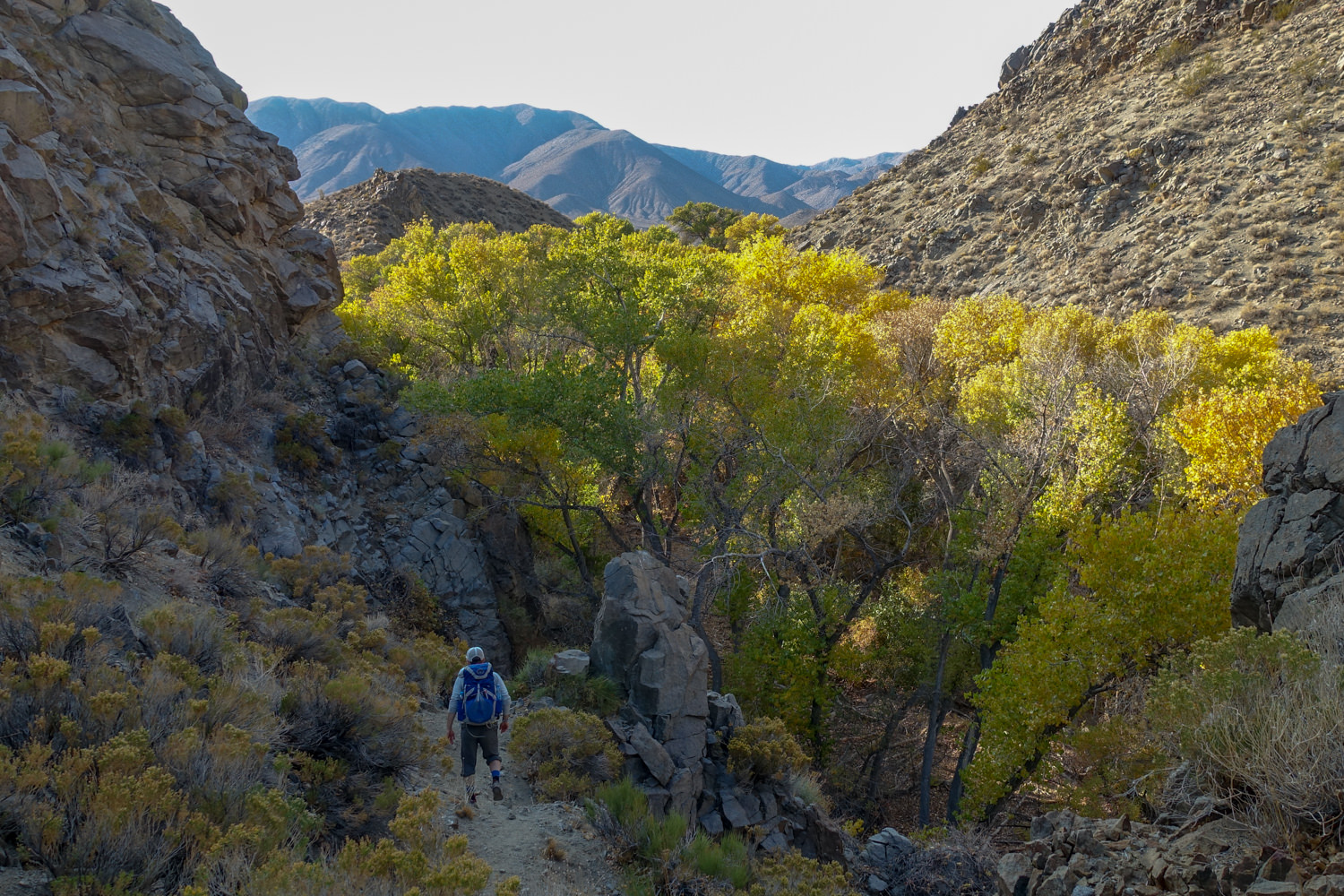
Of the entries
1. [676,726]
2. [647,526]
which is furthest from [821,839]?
[647,526]

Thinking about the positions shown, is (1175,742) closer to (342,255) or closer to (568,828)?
(568,828)

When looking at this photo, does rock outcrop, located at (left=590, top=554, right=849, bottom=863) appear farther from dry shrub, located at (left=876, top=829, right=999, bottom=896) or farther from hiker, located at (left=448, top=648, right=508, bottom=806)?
hiker, located at (left=448, top=648, right=508, bottom=806)

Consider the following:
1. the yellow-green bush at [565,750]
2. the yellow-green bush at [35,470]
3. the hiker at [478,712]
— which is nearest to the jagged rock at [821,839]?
the yellow-green bush at [565,750]

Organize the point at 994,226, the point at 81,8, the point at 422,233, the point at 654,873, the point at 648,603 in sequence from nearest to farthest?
1. the point at 654,873
2. the point at 648,603
3. the point at 81,8
4. the point at 422,233
5. the point at 994,226

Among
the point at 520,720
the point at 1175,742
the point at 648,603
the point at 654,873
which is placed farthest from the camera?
the point at 648,603

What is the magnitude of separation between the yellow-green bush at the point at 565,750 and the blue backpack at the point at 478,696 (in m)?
1.56

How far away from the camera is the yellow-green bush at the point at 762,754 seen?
440 inches

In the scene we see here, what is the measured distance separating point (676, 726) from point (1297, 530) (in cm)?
843

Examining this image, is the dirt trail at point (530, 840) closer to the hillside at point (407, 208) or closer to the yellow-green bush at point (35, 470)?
the yellow-green bush at point (35, 470)

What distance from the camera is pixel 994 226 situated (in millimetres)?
38562

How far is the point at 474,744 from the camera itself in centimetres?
815

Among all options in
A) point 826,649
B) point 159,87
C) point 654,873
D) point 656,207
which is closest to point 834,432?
point 826,649

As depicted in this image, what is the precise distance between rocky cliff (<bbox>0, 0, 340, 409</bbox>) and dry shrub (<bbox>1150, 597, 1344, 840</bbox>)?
1621cm

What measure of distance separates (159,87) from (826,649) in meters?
19.4
